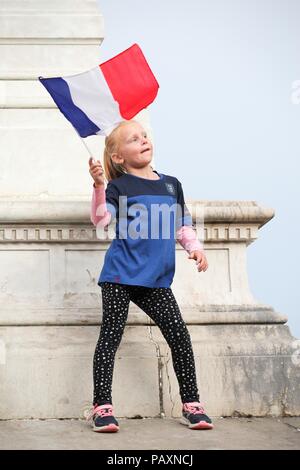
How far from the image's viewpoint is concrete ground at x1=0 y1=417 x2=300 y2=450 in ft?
11.4

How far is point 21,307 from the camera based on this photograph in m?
4.48

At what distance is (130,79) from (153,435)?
1.70m

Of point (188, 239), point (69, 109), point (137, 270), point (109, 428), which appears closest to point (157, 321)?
point (137, 270)

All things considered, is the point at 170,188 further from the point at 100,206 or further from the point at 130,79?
the point at 130,79

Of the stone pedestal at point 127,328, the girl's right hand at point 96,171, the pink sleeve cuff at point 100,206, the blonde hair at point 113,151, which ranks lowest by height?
the stone pedestal at point 127,328

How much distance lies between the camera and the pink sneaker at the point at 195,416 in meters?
3.83

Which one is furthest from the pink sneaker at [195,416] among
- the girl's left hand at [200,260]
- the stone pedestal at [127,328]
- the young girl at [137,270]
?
the girl's left hand at [200,260]

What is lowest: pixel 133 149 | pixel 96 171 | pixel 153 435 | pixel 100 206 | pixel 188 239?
pixel 153 435

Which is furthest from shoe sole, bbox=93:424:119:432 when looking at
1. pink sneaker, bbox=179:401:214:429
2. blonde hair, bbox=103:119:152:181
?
blonde hair, bbox=103:119:152:181

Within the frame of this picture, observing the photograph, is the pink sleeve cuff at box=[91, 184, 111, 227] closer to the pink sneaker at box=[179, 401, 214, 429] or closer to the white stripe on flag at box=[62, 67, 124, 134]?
the white stripe on flag at box=[62, 67, 124, 134]

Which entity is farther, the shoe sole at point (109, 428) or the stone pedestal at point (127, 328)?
the stone pedestal at point (127, 328)

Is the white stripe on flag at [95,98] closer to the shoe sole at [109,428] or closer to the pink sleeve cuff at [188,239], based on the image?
the pink sleeve cuff at [188,239]

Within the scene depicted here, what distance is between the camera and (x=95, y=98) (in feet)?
13.6

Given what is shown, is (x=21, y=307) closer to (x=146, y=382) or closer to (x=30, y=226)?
(x=30, y=226)
